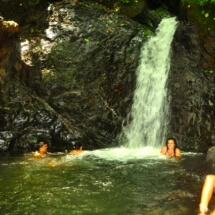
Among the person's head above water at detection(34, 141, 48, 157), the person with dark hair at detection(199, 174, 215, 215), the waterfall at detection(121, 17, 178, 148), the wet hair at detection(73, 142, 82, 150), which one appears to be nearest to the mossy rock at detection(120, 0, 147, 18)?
the waterfall at detection(121, 17, 178, 148)

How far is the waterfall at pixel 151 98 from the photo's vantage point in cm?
1008

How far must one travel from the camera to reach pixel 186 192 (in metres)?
5.50

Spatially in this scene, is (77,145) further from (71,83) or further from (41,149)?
(71,83)

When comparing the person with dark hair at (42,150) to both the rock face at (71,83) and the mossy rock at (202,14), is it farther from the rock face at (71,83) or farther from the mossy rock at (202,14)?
the mossy rock at (202,14)

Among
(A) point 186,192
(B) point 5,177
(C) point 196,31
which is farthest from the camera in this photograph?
(C) point 196,31

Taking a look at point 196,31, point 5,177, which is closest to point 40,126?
point 5,177

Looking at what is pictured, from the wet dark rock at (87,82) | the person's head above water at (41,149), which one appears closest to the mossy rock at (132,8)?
the wet dark rock at (87,82)

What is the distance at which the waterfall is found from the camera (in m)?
10.1

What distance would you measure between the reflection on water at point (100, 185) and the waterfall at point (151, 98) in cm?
139

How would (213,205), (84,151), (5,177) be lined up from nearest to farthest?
(213,205) → (5,177) → (84,151)

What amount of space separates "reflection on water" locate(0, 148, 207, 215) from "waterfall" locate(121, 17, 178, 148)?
139 cm

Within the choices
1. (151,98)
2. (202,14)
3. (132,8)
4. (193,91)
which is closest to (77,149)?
(151,98)

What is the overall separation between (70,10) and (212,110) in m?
6.29

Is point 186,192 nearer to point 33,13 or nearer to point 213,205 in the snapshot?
point 213,205
